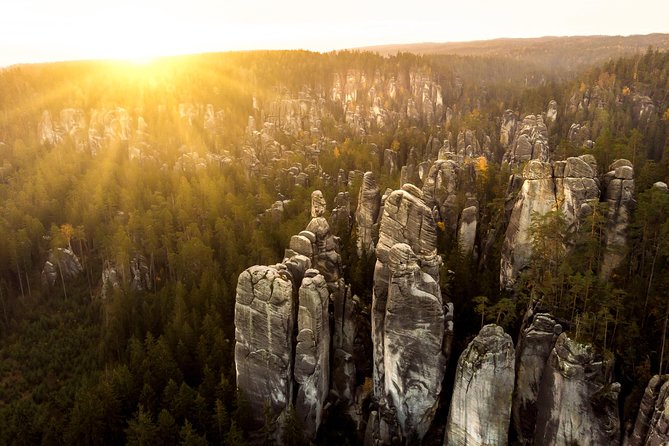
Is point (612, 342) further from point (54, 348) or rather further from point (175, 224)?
point (175, 224)

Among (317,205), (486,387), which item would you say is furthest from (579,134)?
(486,387)

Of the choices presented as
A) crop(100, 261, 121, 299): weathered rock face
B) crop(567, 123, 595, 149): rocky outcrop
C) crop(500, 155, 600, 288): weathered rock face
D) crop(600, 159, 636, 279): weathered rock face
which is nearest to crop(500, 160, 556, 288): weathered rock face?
crop(500, 155, 600, 288): weathered rock face

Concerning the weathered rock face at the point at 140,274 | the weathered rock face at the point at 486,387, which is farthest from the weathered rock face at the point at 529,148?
the weathered rock face at the point at 140,274

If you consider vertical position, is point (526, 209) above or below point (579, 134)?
below

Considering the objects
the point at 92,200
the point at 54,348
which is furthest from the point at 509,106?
the point at 54,348

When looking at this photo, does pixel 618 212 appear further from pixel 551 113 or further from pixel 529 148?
pixel 551 113

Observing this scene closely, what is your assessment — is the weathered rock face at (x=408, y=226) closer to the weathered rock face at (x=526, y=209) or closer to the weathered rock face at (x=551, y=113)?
the weathered rock face at (x=526, y=209)

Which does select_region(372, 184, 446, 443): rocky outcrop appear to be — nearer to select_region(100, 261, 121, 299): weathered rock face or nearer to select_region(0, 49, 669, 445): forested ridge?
select_region(0, 49, 669, 445): forested ridge
